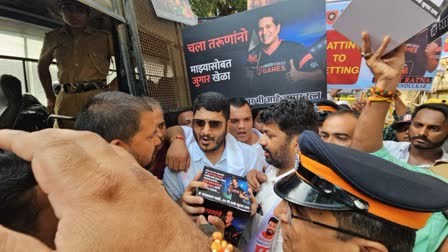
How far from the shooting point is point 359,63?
3.74 metres

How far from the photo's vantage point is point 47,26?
3195mm

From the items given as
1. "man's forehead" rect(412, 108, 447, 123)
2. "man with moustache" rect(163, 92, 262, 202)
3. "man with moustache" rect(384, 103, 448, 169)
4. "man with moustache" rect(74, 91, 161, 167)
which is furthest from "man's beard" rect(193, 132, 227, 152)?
"man's forehead" rect(412, 108, 447, 123)

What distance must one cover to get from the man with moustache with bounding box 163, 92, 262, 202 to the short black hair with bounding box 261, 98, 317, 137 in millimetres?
373

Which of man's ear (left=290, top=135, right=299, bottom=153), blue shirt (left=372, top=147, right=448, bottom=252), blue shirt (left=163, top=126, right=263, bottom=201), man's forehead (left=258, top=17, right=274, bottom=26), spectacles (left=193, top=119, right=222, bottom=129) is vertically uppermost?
man's forehead (left=258, top=17, right=274, bottom=26)

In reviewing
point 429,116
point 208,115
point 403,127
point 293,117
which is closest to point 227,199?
point 293,117

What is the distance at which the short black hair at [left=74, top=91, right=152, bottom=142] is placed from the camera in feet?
5.45

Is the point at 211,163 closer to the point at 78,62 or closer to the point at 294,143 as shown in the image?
the point at 294,143

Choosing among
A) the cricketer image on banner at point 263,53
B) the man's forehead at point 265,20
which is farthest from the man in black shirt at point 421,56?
the man's forehead at point 265,20

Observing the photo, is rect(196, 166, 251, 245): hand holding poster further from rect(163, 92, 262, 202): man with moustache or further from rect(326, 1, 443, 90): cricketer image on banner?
rect(326, 1, 443, 90): cricketer image on banner

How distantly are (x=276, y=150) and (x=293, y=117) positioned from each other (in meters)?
0.28

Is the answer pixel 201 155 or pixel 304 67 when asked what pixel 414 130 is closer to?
pixel 304 67

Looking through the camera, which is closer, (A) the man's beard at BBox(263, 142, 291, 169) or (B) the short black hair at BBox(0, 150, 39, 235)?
(B) the short black hair at BBox(0, 150, 39, 235)

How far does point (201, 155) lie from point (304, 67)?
1.29 meters

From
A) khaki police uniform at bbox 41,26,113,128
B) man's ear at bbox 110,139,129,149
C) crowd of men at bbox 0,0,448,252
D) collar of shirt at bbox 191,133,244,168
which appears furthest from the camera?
khaki police uniform at bbox 41,26,113,128
